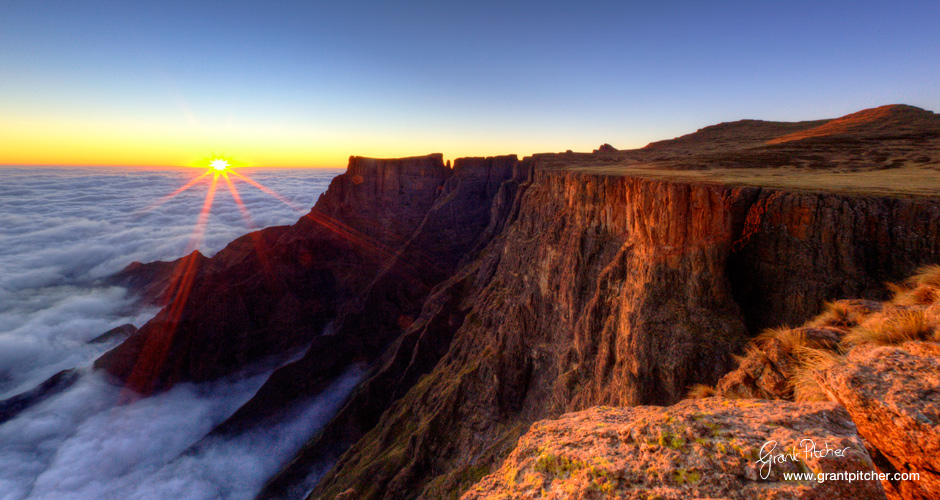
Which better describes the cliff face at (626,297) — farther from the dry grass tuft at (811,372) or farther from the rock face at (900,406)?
the rock face at (900,406)

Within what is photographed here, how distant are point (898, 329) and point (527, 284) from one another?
2227 centimetres

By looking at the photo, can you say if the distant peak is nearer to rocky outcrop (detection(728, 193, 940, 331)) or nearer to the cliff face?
the cliff face

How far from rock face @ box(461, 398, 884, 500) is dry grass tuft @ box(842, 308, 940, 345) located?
5.43 feet

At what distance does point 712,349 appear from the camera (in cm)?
998

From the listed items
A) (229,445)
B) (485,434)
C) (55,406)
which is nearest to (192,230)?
(55,406)

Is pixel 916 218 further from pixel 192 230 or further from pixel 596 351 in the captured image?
pixel 192 230

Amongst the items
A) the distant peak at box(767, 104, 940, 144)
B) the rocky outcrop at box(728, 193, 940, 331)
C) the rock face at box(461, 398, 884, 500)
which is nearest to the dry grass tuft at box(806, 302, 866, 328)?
the rock face at box(461, 398, 884, 500)

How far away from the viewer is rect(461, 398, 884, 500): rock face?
265 cm

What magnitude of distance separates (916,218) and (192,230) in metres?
170

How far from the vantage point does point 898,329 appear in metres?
3.85

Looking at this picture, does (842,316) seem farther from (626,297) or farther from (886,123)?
(886,123)

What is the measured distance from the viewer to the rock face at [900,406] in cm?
251
